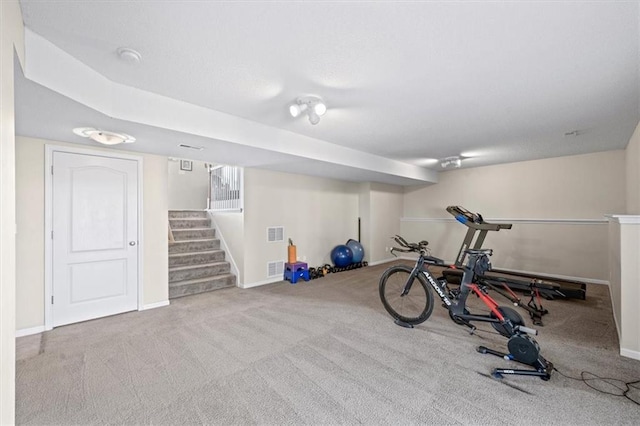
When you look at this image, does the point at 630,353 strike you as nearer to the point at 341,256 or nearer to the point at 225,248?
the point at 341,256

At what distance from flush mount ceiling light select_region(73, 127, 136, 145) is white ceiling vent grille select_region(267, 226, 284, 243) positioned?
284 cm

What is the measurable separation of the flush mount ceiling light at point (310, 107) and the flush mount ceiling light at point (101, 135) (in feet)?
6.28

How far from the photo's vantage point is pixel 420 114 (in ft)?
10.5

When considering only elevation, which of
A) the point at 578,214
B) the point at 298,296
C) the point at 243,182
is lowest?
the point at 298,296

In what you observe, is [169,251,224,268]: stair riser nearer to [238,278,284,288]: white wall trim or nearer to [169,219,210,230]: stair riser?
[238,278,284,288]: white wall trim

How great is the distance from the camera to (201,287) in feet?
15.2

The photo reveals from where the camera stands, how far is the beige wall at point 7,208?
120 cm

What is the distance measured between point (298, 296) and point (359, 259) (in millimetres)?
2611

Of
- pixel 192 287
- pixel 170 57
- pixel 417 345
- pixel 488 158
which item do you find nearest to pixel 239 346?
pixel 417 345

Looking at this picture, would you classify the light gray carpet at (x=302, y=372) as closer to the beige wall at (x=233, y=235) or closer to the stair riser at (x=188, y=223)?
the beige wall at (x=233, y=235)

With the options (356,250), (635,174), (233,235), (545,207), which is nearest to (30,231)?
(233,235)

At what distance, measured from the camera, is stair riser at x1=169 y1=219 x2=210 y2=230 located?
5673mm

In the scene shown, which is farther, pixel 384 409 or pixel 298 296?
pixel 298 296

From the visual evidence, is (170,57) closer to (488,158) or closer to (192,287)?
(192,287)
